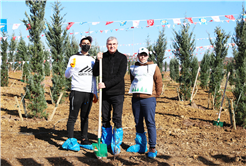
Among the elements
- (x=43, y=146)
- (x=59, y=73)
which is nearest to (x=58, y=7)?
(x=59, y=73)

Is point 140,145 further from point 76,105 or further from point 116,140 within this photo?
point 76,105

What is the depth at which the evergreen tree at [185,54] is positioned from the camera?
35.7 feet

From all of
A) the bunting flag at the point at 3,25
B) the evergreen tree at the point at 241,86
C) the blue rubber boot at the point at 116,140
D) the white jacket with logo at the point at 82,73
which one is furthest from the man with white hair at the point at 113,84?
the bunting flag at the point at 3,25

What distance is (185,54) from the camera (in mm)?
10906

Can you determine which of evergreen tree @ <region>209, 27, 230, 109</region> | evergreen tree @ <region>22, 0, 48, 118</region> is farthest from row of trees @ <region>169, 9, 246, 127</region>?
evergreen tree @ <region>22, 0, 48, 118</region>

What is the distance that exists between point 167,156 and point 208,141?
4.75 feet

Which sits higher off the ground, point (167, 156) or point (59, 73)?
point (59, 73)

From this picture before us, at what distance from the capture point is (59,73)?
10.3m

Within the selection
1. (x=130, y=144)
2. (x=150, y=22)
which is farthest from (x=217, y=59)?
(x=130, y=144)

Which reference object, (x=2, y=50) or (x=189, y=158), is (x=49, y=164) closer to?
(x=189, y=158)

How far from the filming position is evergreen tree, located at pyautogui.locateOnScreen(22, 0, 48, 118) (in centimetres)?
646

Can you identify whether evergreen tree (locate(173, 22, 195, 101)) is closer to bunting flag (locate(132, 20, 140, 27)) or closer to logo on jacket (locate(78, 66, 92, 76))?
bunting flag (locate(132, 20, 140, 27))

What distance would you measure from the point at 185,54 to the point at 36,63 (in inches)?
282

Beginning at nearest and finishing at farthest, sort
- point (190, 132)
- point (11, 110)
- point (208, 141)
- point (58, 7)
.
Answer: point (208, 141), point (190, 132), point (11, 110), point (58, 7)
